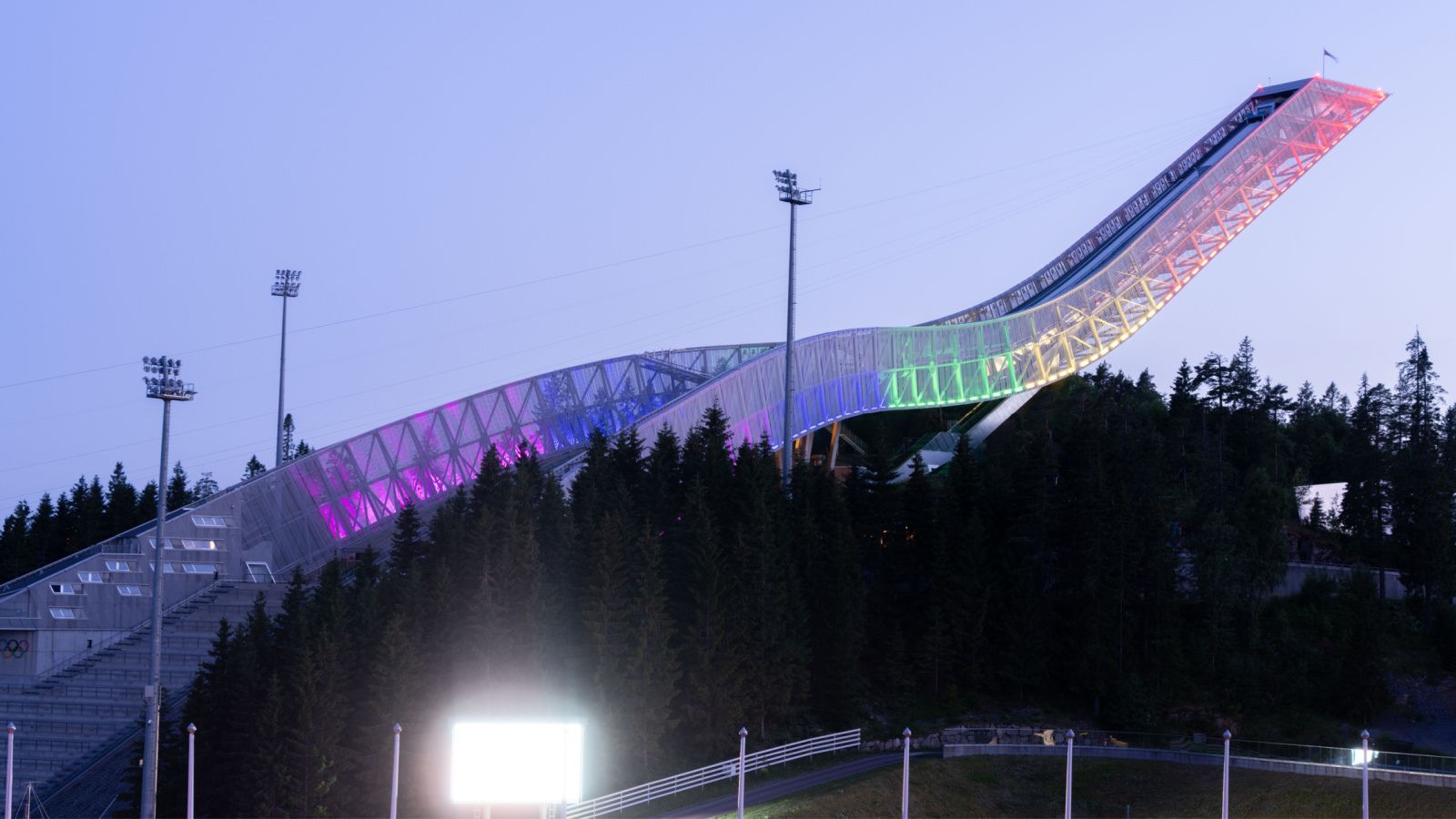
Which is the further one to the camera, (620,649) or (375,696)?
(620,649)

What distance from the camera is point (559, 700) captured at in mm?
45844

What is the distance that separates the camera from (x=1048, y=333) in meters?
78.8

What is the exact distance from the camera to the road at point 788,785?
4203 cm

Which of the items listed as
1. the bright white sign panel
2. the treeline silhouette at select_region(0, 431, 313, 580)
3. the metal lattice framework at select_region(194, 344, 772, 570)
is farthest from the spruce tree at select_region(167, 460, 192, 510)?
the bright white sign panel

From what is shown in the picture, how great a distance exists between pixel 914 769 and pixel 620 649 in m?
9.02

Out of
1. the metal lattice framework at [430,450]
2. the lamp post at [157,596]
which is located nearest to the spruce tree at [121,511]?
the metal lattice framework at [430,450]

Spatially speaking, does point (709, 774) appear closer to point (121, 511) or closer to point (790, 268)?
point (790, 268)

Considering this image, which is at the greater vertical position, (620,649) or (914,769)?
(620,649)

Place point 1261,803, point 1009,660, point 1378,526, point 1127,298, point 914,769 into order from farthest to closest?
point 1127,298, point 1378,526, point 1009,660, point 914,769, point 1261,803

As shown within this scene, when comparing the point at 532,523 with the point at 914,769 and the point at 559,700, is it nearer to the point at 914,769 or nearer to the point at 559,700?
the point at 559,700

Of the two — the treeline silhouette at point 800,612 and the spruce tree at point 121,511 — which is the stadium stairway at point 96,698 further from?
the spruce tree at point 121,511

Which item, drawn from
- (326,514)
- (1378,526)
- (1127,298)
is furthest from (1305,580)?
(326,514)

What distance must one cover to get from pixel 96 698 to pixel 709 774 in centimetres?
2028

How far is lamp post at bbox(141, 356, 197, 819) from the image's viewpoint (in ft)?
119
